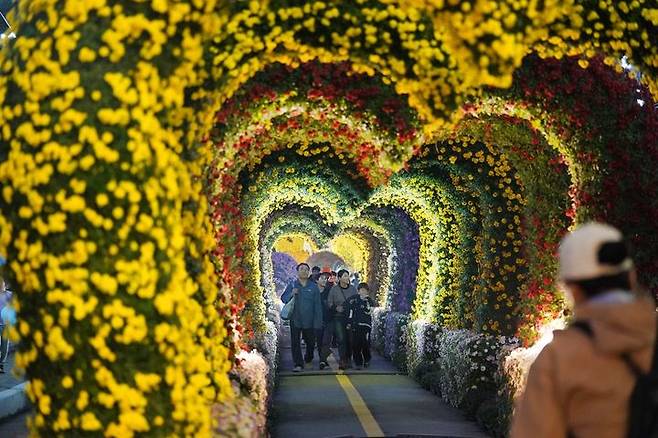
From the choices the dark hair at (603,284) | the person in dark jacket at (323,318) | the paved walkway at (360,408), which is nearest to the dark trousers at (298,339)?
the person in dark jacket at (323,318)

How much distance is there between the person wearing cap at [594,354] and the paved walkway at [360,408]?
8.22 meters

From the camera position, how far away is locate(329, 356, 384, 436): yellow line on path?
1263 cm

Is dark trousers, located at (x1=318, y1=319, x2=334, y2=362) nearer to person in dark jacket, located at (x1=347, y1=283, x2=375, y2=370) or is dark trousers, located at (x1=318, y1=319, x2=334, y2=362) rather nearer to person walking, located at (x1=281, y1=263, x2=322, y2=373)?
person in dark jacket, located at (x1=347, y1=283, x2=375, y2=370)

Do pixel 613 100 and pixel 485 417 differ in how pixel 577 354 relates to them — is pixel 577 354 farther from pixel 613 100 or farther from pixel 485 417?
pixel 485 417

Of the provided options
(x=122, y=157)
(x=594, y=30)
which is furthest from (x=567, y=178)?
(x=122, y=157)

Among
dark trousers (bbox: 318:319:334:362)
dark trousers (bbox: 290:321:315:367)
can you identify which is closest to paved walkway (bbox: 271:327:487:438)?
dark trousers (bbox: 290:321:315:367)

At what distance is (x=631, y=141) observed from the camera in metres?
9.68

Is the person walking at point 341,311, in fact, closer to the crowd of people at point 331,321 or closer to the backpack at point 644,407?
the crowd of people at point 331,321

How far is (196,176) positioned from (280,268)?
2374 inches

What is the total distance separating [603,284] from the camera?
153 inches

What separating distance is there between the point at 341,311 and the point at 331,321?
406mm

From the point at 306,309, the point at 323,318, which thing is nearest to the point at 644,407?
the point at 306,309

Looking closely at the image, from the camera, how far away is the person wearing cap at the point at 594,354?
3.79 m

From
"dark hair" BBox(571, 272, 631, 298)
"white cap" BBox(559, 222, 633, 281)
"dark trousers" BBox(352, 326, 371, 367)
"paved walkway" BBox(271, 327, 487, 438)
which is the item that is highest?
"white cap" BBox(559, 222, 633, 281)
